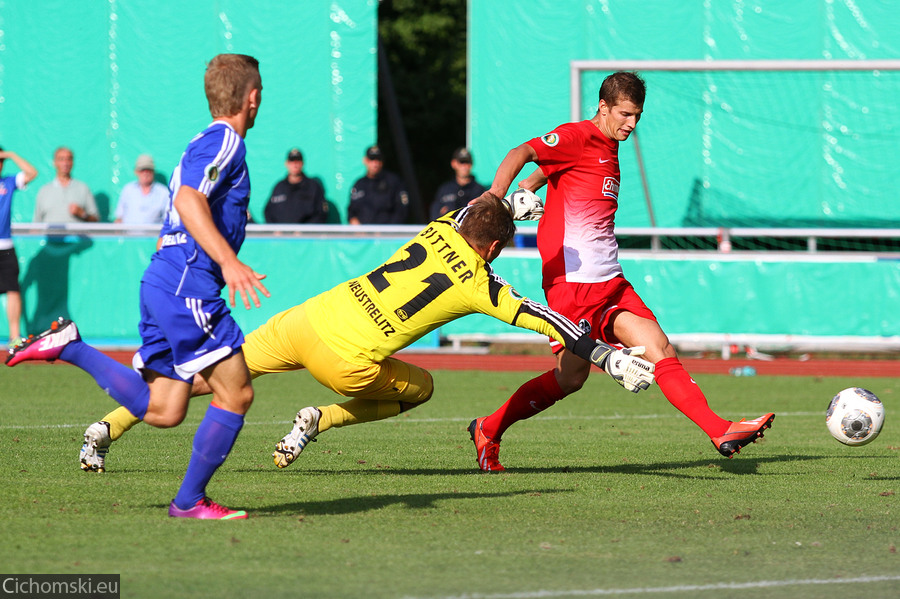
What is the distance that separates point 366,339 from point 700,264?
945 cm

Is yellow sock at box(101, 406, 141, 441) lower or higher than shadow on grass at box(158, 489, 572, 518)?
higher

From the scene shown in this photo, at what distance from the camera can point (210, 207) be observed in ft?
17.8

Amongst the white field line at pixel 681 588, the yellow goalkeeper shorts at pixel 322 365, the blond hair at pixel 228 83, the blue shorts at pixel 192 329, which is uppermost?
the blond hair at pixel 228 83

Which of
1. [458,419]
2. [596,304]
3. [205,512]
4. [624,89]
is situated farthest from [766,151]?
[205,512]

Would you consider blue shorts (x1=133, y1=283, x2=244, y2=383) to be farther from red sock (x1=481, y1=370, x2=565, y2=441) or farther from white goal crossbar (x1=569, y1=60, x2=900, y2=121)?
white goal crossbar (x1=569, y1=60, x2=900, y2=121)

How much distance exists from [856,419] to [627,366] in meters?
2.08

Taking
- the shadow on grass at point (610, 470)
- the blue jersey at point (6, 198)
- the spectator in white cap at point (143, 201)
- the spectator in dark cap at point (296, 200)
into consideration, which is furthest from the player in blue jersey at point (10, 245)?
the shadow on grass at point (610, 470)

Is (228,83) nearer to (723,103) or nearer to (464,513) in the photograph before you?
(464,513)

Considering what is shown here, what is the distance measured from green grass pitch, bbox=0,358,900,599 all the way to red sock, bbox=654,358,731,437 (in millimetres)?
403

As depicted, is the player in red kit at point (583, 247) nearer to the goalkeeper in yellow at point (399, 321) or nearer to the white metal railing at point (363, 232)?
the goalkeeper in yellow at point (399, 321)

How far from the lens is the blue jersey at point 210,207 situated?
5.34 meters

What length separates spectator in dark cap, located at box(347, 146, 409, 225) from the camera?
1673 cm

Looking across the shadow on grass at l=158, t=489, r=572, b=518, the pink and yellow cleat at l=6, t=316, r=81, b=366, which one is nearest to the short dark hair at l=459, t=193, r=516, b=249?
the shadow on grass at l=158, t=489, r=572, b=518

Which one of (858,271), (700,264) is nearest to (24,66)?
(700,264)
